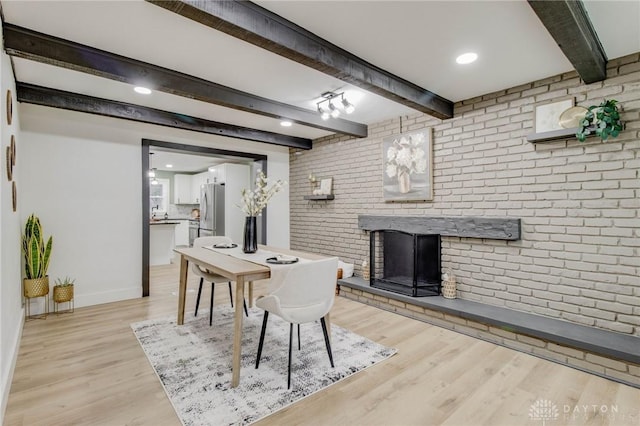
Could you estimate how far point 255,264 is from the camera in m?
2.41

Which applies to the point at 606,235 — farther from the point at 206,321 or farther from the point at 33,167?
the point at 33,167

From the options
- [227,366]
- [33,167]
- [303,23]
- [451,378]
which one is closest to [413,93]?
[303,23]

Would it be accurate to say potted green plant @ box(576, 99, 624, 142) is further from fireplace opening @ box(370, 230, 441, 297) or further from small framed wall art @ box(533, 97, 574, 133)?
fireplace opening @ box(370, 230, 441, 297)

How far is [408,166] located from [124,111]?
3.35 metres

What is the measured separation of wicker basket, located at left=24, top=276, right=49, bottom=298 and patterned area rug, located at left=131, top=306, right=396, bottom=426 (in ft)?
3.43

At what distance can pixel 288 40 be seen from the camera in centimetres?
195

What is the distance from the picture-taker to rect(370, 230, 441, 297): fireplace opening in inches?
139

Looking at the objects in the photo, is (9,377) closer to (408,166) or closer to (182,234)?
(408,166)

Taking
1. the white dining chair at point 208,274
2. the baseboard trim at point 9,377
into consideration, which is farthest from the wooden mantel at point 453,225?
the baseboard trim at point 9,377

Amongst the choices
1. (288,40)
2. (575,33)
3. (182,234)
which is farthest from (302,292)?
(182,234)

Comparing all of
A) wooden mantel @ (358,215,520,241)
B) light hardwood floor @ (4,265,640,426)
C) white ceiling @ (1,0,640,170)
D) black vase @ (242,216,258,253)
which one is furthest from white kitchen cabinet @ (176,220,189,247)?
black vase @ (242,216,258,253)

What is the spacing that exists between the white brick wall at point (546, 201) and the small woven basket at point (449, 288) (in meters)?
0.09

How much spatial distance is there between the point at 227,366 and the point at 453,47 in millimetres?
2877

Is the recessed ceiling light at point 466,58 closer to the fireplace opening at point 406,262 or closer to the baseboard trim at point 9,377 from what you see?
the fireplace opening at point 406,262
